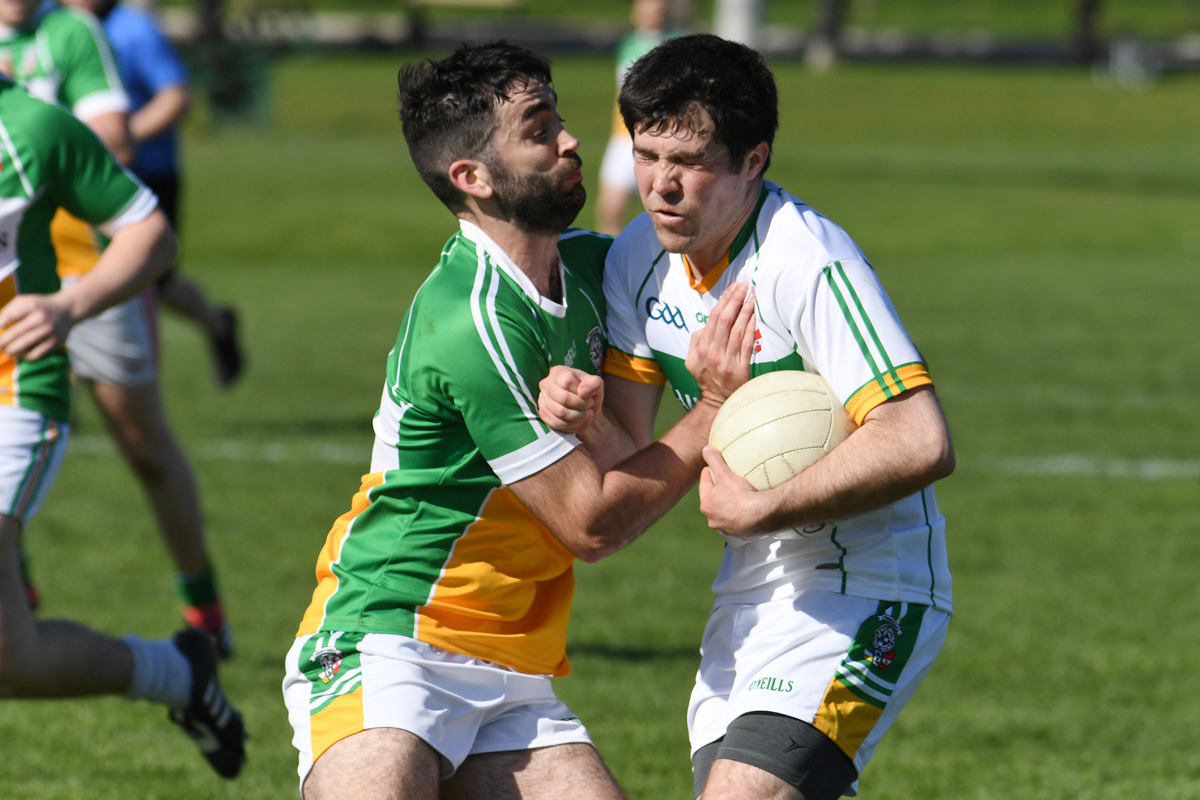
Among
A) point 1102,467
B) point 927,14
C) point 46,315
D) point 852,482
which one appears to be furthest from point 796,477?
point 927,14

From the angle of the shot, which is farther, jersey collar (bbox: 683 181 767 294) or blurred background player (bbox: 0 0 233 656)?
blurred background player (bbox: 0 0 233 656)

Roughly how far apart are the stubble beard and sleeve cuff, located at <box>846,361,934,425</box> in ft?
2.68

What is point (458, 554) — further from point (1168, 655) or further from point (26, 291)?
point (1168, 655)

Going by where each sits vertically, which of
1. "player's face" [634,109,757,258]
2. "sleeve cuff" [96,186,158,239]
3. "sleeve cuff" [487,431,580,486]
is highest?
"player's face" [634,109,757,258]

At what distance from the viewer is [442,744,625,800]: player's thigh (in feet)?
11.7

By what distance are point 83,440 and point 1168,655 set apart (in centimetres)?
749

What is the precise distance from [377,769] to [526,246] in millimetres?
1253

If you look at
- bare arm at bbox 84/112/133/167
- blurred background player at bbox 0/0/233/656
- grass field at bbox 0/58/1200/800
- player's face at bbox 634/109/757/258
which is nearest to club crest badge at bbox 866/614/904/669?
player's face at bbox 634/109/757/258

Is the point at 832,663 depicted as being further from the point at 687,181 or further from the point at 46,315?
the point at 46,315

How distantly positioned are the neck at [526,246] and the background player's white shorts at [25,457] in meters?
1.73

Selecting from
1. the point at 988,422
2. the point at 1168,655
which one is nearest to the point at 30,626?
the point at 1168,655

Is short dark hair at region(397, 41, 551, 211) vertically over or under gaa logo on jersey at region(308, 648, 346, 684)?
over

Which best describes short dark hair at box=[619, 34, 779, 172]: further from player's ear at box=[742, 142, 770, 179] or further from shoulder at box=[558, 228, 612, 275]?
shoulder at box=[558, 228, 612, 275]

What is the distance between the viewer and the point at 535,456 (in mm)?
3424
